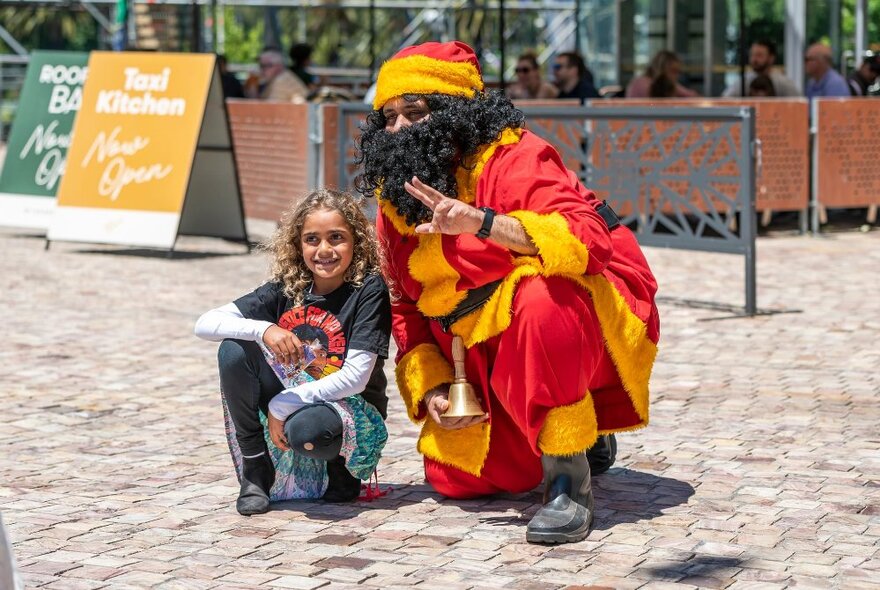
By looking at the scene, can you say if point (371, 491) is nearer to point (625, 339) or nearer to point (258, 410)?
point (258, 410)

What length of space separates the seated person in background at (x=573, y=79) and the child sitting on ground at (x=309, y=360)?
352 inches

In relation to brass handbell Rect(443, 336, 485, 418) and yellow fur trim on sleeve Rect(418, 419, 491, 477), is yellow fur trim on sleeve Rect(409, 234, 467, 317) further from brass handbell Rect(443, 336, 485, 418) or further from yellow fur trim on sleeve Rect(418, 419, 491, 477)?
yellow fur trim on sleeve Rect(418, 419, 491, 477)

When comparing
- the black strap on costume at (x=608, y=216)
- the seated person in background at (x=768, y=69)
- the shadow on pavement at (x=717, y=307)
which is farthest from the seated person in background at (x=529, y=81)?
the black strap on costume at (x=608, y=216)

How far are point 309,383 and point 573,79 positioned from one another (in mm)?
9432

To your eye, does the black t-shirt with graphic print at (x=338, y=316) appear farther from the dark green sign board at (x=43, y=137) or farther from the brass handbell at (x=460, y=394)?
the dark green sign board at (x=43, y=137)

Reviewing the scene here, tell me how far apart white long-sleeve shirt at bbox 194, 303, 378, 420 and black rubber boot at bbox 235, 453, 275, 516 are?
209mm

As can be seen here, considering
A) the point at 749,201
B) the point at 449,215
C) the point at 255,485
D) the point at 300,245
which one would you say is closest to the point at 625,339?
the point at 449,215

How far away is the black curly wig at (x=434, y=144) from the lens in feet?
14.7

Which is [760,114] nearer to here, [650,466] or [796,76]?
[796,76]

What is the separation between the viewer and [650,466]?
17.4 ft

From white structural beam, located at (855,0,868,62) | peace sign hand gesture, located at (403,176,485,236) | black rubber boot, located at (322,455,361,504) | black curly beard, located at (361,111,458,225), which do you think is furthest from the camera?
white structural beam, located at (855,0,868,62)

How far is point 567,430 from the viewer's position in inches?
172

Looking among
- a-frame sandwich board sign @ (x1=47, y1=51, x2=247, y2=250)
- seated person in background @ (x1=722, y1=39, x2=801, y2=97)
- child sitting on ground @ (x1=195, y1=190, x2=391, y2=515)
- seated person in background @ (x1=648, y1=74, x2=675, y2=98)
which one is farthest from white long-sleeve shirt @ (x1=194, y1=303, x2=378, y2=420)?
seated person in background @ (x1=722, y1=39, x2=801, y2=97)

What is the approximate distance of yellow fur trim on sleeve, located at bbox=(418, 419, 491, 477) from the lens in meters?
4.73
